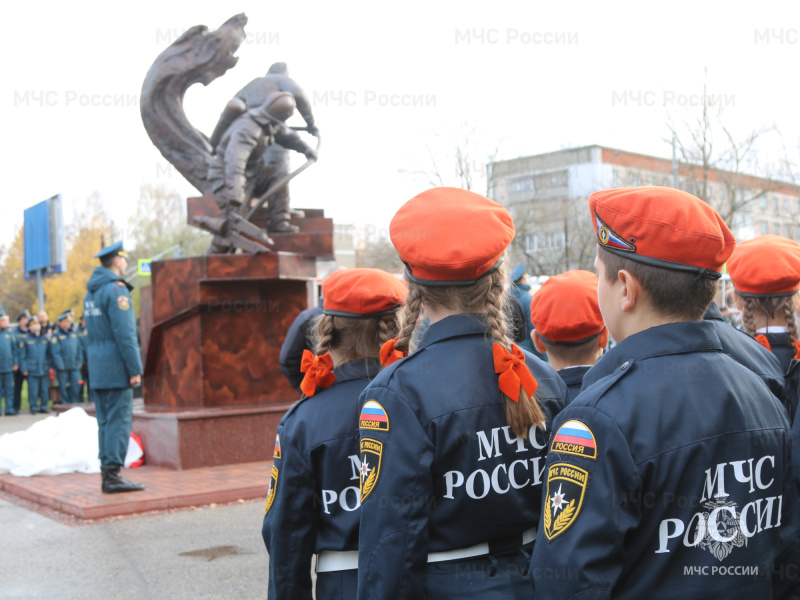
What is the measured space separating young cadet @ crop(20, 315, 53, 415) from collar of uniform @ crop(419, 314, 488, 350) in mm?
18349

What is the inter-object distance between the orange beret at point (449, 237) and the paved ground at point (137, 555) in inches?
133

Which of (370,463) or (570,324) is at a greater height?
(570,324)

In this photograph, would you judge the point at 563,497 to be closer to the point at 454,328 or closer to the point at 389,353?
the point at 454,328

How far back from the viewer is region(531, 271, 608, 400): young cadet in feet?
9.89

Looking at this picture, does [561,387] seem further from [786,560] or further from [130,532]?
[130,532]

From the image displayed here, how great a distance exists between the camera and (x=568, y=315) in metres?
3.02

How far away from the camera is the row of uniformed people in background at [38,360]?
18219 millimetres

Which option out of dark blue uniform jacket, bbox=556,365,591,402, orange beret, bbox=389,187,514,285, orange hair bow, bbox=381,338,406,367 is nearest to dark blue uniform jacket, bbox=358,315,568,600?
orange beret, bbox=389,187,514,285

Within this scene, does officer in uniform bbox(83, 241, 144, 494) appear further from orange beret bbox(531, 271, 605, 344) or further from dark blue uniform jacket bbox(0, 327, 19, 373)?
dark blue uniform jacket bbox(0, 327, 19, 373)

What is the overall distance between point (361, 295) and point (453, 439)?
0.90 meters

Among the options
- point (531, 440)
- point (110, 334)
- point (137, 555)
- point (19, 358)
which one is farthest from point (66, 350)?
point (531, 440)

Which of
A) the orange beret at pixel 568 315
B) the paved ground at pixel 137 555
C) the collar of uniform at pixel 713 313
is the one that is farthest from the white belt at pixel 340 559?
the paved ground at pixel 137 555

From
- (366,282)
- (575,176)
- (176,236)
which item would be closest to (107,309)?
(366,282)

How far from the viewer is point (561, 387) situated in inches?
91.5
